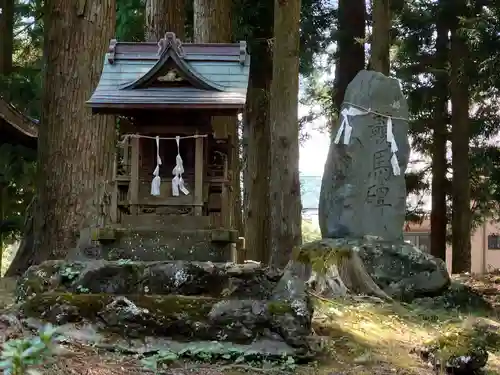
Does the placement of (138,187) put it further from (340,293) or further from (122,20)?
(122,20)

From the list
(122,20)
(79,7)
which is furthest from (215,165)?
(122,20)

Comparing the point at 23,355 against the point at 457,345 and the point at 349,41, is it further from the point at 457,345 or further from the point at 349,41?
the point at 349,41

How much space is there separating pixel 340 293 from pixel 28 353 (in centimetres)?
521

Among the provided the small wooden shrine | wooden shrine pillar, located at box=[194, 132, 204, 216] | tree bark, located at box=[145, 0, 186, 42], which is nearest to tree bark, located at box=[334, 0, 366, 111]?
tree bark, located at box=[145, 0, 186, 42]

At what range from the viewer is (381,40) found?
1055 cm

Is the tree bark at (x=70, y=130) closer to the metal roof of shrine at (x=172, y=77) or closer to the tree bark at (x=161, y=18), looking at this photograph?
the metal roof of shrine at (x=172, y=77)

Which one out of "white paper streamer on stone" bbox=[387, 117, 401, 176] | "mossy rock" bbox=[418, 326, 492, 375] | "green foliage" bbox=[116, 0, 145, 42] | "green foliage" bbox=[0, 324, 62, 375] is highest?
"green foliage" bbox=[116, 0, 145, 42]

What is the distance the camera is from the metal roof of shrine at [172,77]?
593cm

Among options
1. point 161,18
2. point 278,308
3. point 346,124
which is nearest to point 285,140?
point 346,124

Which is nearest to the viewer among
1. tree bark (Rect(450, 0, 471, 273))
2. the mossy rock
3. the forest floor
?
the forest floor

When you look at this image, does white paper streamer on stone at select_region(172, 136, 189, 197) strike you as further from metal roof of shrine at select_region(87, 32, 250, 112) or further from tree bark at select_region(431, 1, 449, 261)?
tree bark at select_region(431, 1, 449, 261)

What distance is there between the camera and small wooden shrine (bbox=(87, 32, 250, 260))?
602 centimetres

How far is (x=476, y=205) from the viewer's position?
16531 millimetres

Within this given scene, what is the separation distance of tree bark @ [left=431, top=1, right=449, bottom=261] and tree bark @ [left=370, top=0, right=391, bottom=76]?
4.38 meters
